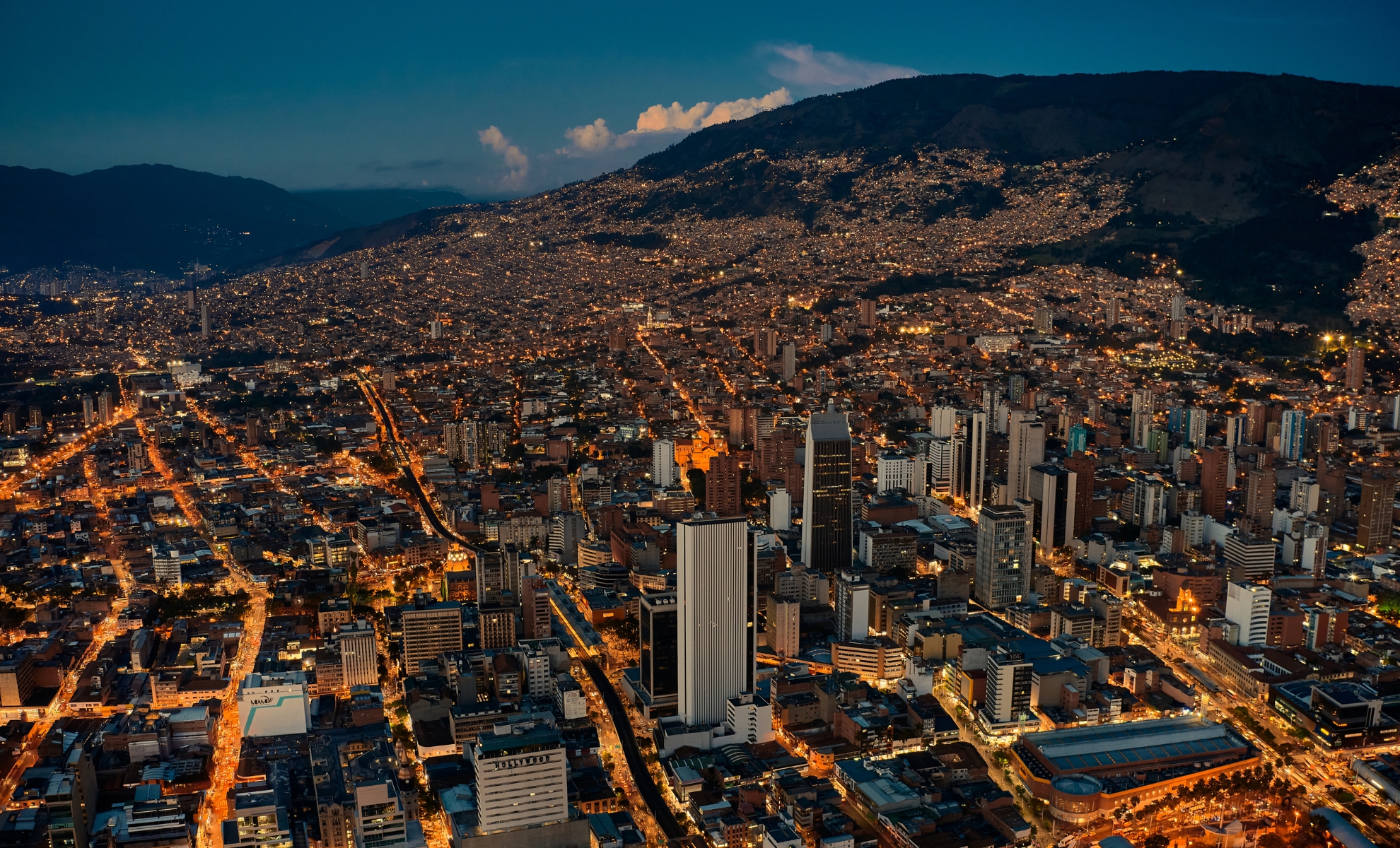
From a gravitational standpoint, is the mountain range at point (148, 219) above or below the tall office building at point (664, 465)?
above

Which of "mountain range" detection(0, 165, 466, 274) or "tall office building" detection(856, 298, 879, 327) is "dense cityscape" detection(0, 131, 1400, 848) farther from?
"mountain range" detection(0, 165, 466, 274)

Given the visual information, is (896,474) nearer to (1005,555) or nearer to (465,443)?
(1005,555)

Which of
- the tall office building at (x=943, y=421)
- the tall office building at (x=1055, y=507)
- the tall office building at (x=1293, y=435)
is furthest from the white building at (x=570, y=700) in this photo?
the tall office building at (x=1293, y=435)

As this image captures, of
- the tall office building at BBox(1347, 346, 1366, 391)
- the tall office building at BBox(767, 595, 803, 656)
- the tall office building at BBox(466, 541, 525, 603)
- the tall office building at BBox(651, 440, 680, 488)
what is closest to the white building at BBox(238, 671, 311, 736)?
the tall office building at BBox(466, 541, 525, 603)

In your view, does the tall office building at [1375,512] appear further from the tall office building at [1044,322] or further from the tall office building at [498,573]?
the tall office building at [1044,322]

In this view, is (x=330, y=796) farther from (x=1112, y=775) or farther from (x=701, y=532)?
(x=1112, y=775)

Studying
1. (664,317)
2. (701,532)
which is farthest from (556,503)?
(664,317)

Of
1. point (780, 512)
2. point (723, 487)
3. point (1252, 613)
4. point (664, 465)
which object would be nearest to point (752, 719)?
point (1252, 613)
